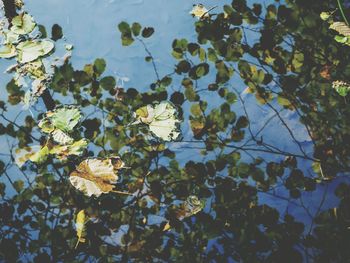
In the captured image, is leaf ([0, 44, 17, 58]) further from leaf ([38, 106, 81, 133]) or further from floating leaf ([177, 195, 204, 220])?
floating leaf ([177, 195, 204, 220])

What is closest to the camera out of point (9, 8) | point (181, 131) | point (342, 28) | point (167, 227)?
point (342, 28)

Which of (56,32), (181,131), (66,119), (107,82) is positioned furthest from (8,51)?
(181,131)

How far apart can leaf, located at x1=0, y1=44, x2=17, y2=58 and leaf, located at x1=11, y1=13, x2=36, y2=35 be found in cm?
4

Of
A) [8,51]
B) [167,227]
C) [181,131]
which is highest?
[8,51]

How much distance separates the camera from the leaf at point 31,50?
0.75 meters

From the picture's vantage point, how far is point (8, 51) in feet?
2.52

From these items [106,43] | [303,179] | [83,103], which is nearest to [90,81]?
[83,103]

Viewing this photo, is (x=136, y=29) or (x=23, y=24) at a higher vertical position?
(x=23, y=24)

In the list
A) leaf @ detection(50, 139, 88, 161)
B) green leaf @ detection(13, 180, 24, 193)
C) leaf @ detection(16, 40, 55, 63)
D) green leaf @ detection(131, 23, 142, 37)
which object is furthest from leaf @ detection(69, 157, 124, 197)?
green leaf @ detection(13, 180, 24, 193)

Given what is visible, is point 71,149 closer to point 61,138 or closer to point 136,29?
point 61,138

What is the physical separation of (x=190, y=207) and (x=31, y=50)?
2.56 feet

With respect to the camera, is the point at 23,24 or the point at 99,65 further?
the point at 99,65

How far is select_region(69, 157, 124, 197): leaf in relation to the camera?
2.35ft

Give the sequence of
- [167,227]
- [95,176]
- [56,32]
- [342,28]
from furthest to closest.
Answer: [167,227] → [56,32] → [95,176] → [342,28]
